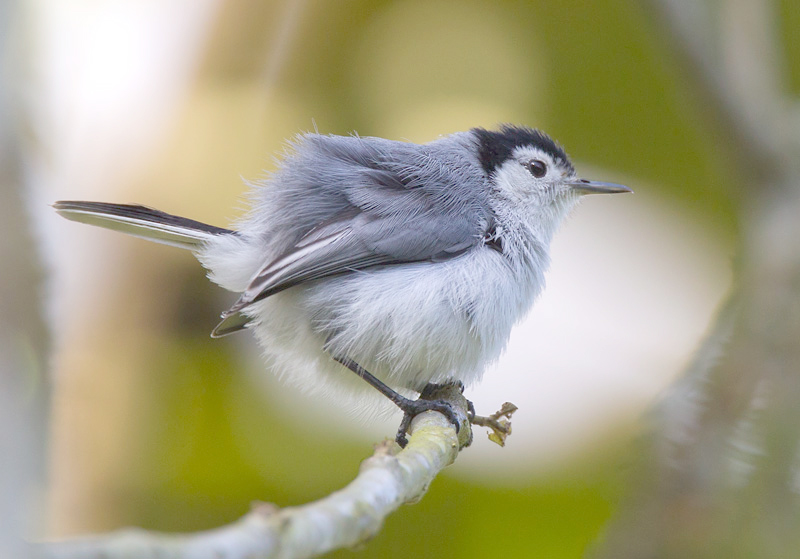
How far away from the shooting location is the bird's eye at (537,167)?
2570 millimetres

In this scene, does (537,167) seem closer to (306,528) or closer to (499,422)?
(499,422)

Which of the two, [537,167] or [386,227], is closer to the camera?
[386,227]

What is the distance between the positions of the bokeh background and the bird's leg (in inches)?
17.9

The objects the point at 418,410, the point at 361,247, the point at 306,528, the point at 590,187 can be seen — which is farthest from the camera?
the point at 590,187

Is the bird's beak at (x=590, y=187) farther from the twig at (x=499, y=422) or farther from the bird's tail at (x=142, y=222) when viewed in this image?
the bird's tail at (x=142, y=222)

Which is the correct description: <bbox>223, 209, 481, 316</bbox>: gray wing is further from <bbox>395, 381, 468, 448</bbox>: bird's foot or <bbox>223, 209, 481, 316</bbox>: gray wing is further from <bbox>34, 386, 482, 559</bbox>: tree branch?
<bbox>34, 386, 482, 559</bbox>: tree branch

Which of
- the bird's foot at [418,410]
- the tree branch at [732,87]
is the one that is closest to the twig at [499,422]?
the bird's foot at [418,410]

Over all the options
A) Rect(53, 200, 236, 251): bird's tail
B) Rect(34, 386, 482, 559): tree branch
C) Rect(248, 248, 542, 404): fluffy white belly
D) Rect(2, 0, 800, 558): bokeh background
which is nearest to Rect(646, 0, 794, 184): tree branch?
Rect(2, 0, 800, 558): bokeh background

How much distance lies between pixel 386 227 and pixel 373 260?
0.33 ft

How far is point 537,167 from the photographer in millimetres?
2580

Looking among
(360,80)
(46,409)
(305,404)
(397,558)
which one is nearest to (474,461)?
(397,558)

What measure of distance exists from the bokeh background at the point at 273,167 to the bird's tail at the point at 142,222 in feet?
0.47

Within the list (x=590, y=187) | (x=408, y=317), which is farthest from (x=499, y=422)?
(x=590, y=187)

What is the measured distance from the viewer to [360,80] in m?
4.02
